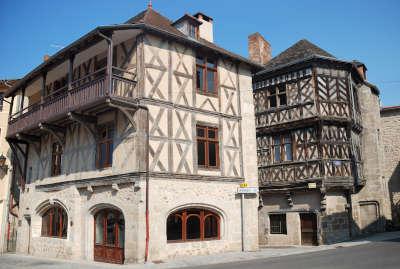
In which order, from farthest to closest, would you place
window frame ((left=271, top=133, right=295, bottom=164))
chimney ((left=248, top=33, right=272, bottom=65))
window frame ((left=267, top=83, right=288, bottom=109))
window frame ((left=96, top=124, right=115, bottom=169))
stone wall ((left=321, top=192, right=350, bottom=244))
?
chimney ((left=248, top=33, right=272, bottom=65)) → window frame ((left=267, top=83, right=288, bottom=109)) → window frame ((left=271, top=133, right=295, bottom=164)) → stone wall ((left=321, top=192, right=350, bottom=244)) → window frame ((left=96, top=124, right=115, bottom=169))

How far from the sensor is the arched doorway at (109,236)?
42.2 ft

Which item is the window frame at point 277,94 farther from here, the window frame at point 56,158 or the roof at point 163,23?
the window frame at point 56,158

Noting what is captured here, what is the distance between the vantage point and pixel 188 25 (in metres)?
15.4

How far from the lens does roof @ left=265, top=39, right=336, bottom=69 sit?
64.0 ft

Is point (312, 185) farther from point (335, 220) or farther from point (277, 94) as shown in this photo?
point (277, 94)

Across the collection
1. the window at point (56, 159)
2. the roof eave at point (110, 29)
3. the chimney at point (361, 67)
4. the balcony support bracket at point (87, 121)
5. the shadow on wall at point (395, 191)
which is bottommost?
the shadow on wall at point (395, 191)

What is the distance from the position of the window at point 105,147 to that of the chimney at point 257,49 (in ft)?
38.1

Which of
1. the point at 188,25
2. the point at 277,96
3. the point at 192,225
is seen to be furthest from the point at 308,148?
the point at 188,25

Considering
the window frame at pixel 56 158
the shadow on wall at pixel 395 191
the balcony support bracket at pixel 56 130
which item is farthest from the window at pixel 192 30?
the shadow on wall at pixel 395 191

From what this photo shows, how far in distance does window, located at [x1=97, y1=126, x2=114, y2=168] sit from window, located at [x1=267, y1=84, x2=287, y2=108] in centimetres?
937

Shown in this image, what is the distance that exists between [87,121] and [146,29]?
157 inches

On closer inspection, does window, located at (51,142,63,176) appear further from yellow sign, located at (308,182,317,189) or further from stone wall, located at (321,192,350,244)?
stone wall, located at (321,192,350,244)

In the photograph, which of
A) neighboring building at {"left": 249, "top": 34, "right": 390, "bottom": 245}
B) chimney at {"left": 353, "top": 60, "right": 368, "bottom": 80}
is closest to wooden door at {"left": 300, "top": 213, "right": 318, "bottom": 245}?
neighboring building at {"left": 249, "top": 34, "right": 390, "bottom": 245}

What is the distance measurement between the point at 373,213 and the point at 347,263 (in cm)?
1283
